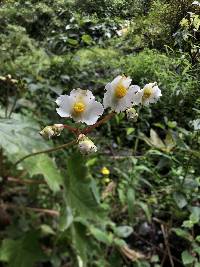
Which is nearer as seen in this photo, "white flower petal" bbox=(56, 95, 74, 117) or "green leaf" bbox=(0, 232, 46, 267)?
"white flower petal" bbox=(56, 95, 74, 117)

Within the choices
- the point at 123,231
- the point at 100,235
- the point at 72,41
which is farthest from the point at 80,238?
the point at 72,41

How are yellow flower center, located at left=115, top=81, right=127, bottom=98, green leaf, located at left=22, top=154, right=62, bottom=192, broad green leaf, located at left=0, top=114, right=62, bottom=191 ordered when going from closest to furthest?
yellow flower center, located at left=115, top=81, right=127, bottom=98 < broad green leaf, located at left=0, top=114, right=62, bottom=191 < green leaf, located at left=22, top=154, right=62, bottom=192

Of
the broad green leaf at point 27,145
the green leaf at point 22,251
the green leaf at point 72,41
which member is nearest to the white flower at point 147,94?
the broad green leaf at point 27,145

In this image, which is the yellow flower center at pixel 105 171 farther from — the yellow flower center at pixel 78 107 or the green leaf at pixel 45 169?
the yellow flower center at pixel 78 107

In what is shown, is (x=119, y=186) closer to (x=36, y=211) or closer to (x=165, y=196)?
(x=165, y=196)

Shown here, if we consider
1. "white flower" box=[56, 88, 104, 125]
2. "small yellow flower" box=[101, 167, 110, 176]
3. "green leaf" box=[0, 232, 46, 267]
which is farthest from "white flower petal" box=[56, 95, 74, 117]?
"small yellow flower" box=[101, 167, 110, 176]

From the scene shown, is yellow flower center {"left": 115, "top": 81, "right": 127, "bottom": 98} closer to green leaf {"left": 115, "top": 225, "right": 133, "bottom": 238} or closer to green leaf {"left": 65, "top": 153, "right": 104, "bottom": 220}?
green leaf {"left": 65, "top": 153, "right": 104, "bottom": 220}

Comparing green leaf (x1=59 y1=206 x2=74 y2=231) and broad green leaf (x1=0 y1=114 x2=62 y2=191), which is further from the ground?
broad green leaf (x1=0 y1=114 x2=62 y2=191)
